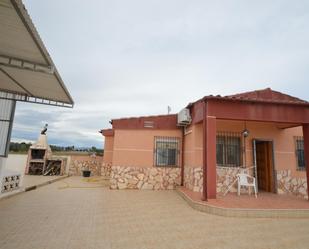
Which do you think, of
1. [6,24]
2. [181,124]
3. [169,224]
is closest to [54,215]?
[169,224]

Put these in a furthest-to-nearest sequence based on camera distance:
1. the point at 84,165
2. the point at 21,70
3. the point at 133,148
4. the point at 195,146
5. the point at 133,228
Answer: the point at 84,165, the point at 133,148, the point at 195,146, the point at 21,70, the point at 133,228

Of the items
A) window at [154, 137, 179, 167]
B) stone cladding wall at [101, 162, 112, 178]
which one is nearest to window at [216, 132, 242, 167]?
window at [154, 137, 179, 167]

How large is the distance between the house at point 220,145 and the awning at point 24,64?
3.98 m

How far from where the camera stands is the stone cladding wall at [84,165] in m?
17.0

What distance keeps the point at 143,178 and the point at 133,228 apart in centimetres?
545

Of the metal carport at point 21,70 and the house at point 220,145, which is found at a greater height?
the metal carport at point 21,70

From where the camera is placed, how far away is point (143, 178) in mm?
9727

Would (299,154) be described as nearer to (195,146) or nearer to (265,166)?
(265,166)

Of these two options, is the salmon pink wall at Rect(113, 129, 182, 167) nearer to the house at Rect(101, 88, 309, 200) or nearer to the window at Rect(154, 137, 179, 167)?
the house at Rect(101, 88, 309, 200)

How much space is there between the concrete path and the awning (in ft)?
11.1

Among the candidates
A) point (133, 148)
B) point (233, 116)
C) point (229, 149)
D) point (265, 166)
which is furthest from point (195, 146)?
point (265, 166)

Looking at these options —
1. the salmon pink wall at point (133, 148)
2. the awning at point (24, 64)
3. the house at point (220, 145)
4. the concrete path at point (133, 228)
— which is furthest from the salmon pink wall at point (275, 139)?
the awning at point (24, 64)

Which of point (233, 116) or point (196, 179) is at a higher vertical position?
point (233, 116)

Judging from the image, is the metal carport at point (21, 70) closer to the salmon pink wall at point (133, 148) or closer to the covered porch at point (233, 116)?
the salmon pink wall at point (133, 148)
